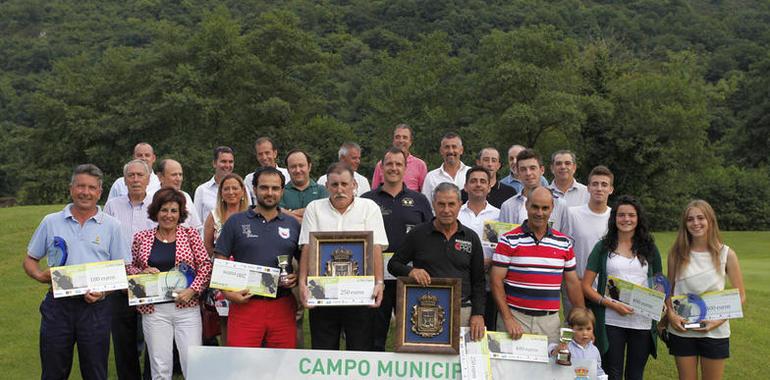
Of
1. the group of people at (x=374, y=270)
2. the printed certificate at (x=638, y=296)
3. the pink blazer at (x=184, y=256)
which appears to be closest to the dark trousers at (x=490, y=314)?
the group of people at (x=374, y=270)

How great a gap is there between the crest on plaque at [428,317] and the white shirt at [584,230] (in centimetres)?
182

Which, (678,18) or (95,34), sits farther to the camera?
(678,18)

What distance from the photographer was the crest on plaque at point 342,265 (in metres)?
5.94

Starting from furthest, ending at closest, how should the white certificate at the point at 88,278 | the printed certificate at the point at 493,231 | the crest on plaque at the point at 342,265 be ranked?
1. the printed certificate at the point at 493,231
2. the crest on plaque at the point at 342,265
3. the white certificate at the point at 88,278

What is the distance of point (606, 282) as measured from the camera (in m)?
6.40

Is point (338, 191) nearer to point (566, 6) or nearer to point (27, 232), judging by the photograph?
point (27, 232)

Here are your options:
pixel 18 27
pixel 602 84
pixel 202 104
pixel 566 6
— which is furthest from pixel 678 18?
pixel 18 27

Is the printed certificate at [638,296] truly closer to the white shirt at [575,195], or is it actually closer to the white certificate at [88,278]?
the white shirt at [575,195]

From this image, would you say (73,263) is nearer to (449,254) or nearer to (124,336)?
(124,336)

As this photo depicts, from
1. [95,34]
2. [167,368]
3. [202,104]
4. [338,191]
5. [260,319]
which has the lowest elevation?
[167,368]

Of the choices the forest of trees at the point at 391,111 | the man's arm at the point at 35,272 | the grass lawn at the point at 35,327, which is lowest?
the grass lawn at the point at 35,327

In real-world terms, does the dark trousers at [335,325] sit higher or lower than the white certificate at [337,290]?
lower

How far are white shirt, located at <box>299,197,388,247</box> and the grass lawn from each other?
10.9ft

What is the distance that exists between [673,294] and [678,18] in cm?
8559
